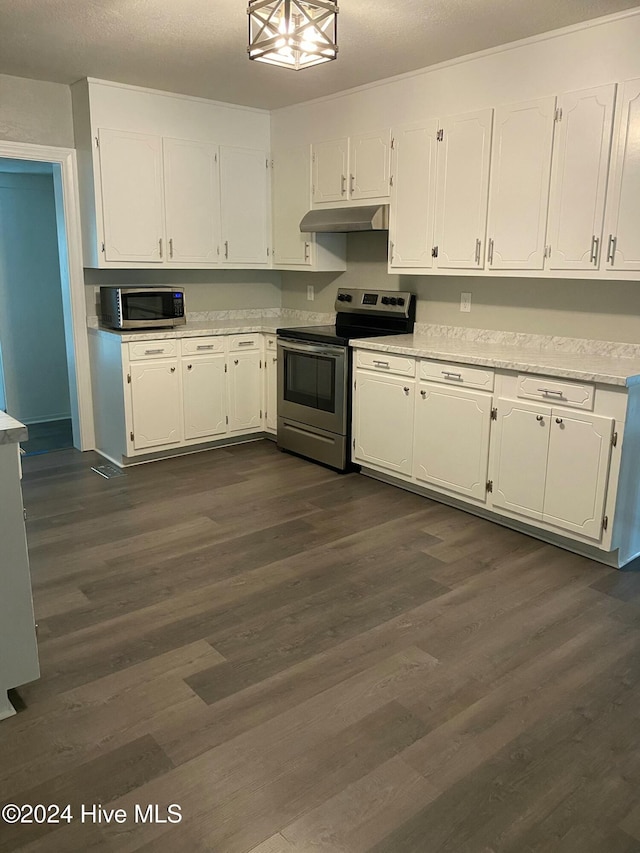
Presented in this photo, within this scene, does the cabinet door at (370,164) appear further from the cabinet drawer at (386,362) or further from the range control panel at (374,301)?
the cabinet drawer at (386,362)

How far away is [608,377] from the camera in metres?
3.01

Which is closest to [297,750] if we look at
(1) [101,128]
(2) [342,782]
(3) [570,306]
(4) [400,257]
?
(2) [342,782]

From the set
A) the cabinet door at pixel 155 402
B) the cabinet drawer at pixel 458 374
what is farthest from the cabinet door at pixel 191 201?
the cabinet drawer at pixel 458 374

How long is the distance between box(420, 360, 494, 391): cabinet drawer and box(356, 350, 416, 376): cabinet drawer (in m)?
0.10

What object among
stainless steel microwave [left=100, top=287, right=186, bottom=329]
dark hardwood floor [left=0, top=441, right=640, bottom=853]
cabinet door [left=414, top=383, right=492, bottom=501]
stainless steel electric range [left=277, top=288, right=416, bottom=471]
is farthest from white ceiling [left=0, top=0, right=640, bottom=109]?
dark hardwood floor [left=0, top=441, right=640, bottom=853]

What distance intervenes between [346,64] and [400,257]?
120cm

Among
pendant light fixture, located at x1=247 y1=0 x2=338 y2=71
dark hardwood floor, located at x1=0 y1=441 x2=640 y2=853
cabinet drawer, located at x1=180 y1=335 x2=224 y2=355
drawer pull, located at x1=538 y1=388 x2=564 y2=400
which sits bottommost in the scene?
dark hardwood floor, located at x1=0 y1=441 x2=640 y2=853

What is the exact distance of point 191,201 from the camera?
5.01 meters

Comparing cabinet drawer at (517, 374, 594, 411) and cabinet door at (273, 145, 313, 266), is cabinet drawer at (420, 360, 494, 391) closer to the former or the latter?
cabinet drawer at (517, 374, 594, 411)

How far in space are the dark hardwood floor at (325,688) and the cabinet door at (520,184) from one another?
156 cm

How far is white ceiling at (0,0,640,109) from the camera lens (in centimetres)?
313

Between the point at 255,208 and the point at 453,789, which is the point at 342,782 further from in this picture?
the point at 255,208

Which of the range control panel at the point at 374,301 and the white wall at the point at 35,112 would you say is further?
the range control panel at the point at 374,301

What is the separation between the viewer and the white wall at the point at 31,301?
5.66 meters
